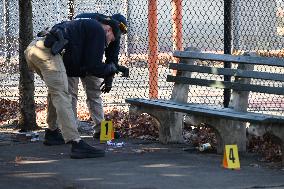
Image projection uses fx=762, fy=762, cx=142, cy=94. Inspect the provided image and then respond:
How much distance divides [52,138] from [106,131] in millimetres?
616

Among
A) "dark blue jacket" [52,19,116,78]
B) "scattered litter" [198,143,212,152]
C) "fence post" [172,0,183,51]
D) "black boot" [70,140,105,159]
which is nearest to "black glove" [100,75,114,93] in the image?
"dark blue jacket" [52,19,116,78]

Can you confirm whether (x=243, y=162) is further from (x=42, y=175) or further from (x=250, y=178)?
(x=42, y=175)

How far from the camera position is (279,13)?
77.2 feet

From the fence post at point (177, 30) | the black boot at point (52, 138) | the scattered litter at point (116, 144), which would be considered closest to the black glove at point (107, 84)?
the scattered litter at point (116, 144)

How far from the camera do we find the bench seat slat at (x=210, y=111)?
6.75 m

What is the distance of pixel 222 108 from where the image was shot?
25.9 ft

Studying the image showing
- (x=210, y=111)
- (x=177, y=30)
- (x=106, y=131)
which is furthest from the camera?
(x=177, y=30)

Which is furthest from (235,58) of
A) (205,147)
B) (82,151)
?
(82,151)

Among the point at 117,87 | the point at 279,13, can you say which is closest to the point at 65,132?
the point at 117,87

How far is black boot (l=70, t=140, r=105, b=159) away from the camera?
7504 mm

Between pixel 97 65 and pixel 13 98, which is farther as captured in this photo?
pixel 13 98

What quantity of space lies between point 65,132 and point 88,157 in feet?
1.11

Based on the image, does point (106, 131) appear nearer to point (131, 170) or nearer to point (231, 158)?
point (131, 170)

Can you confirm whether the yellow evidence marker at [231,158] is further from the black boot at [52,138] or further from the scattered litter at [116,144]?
the black boot at [52,138]
